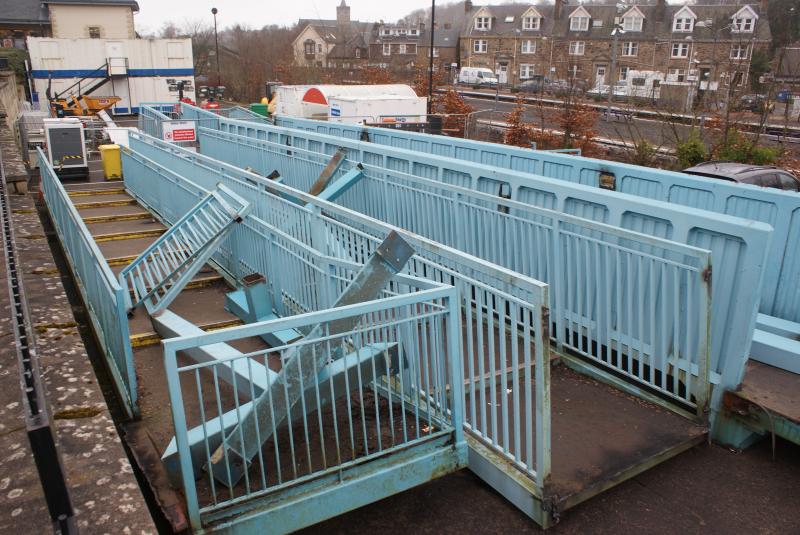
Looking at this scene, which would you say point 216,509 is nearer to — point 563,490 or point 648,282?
point 563,490

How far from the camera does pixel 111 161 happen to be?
14.4m

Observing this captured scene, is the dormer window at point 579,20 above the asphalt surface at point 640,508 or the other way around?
above

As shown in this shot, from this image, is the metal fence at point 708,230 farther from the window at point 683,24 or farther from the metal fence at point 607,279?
the window at point 683,24

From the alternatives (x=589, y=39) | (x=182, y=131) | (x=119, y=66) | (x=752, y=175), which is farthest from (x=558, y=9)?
(x=752, y=175)

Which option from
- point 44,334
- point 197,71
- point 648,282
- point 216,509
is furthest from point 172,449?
point 197,71

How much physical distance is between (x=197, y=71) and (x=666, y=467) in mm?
70753

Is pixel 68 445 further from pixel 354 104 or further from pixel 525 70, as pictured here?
pixel 525 70

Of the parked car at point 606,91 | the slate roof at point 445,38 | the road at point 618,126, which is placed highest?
the slate roof at point 445,38

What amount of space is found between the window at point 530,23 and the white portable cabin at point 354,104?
5764cm

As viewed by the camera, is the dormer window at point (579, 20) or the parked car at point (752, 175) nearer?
the parked car at point (752, 175)

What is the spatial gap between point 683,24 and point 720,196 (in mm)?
71818

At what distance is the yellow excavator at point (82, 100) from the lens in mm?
32188

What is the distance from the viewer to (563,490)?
3805 mm

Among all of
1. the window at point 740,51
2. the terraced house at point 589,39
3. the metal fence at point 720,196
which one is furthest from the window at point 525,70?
the metal fence at point 720,196
